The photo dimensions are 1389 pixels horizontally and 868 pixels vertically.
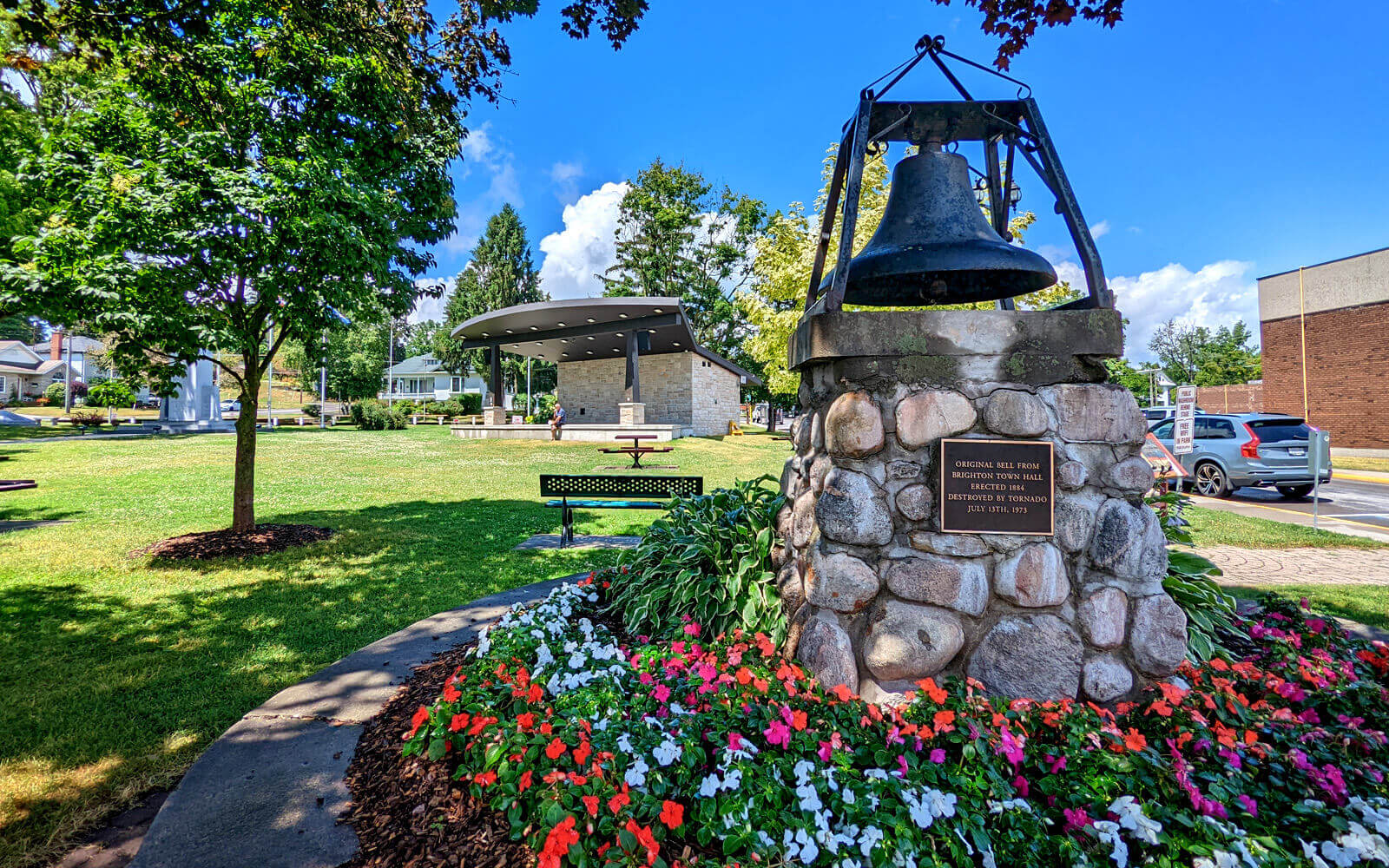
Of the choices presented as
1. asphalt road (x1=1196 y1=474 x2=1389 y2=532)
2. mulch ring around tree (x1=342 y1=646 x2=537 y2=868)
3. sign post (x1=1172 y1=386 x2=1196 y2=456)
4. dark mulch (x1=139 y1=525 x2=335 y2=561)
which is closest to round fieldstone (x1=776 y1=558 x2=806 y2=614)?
mulch ring around tree (x1=342 y1=646 x2=537 y2=868)

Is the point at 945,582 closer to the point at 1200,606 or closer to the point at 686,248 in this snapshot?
the point at 1200,606

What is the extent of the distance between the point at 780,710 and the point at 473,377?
182 ft

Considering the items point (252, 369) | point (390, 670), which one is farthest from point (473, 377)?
point (390, 670)

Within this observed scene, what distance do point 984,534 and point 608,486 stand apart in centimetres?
500

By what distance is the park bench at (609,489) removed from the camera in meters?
6.74

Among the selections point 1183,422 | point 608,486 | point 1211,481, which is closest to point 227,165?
point 608,486

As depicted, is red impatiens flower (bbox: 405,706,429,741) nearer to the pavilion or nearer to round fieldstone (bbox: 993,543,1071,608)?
round fieldstone (bbox: 993,543,1071,608)

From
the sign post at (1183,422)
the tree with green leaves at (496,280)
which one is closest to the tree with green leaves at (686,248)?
the tree with green leaves at (496,280)

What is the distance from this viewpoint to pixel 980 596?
2.46 m

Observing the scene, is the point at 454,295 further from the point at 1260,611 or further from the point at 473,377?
the point at 1260,611

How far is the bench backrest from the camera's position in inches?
268

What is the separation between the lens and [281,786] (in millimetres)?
2057

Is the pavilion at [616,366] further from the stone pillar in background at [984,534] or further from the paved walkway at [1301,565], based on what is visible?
the stone pillar in background at [984,534]

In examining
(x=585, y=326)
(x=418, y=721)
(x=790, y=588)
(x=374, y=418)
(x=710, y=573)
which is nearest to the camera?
(x=418, y=721)
